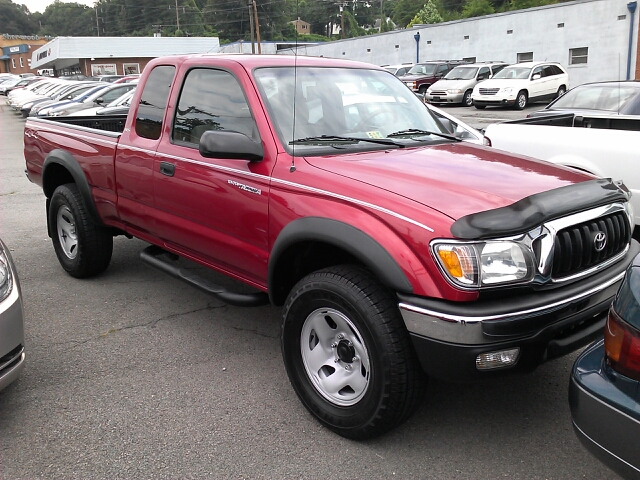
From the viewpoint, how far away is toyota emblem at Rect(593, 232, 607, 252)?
9.85 feet

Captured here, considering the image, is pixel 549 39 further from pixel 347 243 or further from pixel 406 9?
pixel 406 9

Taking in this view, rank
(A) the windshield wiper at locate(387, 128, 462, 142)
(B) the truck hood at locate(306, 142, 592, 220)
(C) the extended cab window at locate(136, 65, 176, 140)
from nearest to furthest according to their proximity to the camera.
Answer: (B) the truck hood at locate(306, 142, 592, 220) → (A) the windshield wiper at locate(387, 128, 462, 142) → (C) the extended cab window at locate(136, 65, 176, 140)

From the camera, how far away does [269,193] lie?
343 centimetres

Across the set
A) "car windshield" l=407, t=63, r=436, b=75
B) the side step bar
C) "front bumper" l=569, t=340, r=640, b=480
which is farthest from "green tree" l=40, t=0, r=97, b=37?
"front bumper" l=569, t=340, r=640, b=480

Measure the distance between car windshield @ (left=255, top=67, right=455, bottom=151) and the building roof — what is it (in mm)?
56821

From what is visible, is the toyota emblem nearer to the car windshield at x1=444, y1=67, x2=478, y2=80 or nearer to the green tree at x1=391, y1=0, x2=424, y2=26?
the car windshield at x1=444, y1=67, x2=478, y2=80

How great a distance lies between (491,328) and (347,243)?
0.77 metres

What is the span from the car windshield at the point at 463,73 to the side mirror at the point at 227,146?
25465 mm

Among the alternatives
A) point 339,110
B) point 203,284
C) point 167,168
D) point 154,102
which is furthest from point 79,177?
point 339,110

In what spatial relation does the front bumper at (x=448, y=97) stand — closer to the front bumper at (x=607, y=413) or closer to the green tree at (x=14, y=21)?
the front bumper at (x=607, y=413)

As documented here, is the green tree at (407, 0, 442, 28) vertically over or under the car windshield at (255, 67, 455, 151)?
over

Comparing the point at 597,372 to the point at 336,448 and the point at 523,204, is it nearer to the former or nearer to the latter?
the point at 523,204

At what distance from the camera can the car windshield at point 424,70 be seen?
30.9 meters

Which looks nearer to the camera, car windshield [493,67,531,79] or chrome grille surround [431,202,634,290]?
chrome grille surround [431,202,634,290]
